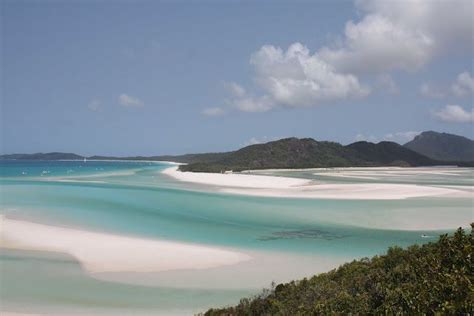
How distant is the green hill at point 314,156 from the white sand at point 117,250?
7935 centimetres

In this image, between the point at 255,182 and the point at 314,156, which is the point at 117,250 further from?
the point at 314,156

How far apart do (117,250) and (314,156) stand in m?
125

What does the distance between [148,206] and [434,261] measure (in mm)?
27979

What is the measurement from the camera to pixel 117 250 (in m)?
17.6

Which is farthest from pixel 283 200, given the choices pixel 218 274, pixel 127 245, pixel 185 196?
pixel 218 274

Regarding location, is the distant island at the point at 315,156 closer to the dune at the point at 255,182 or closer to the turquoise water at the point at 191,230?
the dune at the point at 255,182

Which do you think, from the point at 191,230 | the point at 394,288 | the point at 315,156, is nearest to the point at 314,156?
the point at 315,156

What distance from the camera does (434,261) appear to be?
7262mm

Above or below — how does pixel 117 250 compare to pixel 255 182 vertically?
below

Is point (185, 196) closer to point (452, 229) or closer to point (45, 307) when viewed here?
point (452, 229)

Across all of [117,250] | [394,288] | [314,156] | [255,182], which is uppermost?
[314,156]

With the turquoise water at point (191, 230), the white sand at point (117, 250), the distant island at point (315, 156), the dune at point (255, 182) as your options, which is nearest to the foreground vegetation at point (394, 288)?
the turquoise water at point (191, 230)

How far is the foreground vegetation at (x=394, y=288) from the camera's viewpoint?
580 centimetres

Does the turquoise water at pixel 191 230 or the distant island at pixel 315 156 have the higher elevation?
the distant island at pixel 315 156
